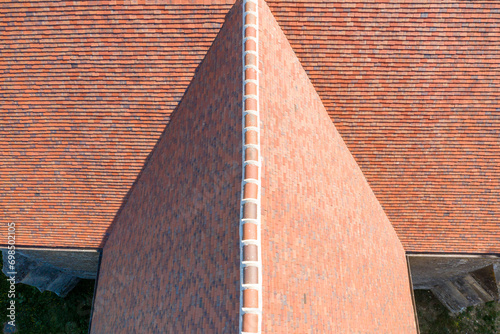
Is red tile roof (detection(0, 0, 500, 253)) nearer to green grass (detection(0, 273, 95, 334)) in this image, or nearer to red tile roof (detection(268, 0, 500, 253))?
red tile roof (detection(268, 0, 500, 253))

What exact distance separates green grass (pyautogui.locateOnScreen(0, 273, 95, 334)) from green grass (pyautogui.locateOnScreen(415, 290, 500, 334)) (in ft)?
65.0

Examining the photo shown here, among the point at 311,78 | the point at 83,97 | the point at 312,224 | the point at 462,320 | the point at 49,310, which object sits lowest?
the point at 462,320

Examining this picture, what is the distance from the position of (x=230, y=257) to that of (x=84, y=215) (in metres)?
8.03

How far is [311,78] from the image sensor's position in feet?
33.2

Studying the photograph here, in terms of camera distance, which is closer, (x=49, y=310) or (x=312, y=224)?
(x=312, y=224)

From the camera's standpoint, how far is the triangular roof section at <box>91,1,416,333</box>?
660 cm

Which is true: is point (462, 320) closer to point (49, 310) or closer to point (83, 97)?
point (83, 97)

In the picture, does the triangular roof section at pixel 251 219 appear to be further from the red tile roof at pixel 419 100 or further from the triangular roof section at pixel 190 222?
the red tile roof at pixel 419 100

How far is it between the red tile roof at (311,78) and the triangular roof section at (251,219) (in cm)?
84

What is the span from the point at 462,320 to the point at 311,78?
1643 centimetres

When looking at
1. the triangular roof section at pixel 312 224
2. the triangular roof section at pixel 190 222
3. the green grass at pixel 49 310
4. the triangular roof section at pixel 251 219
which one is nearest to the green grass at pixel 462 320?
the triangular roof section at pixel 312 224

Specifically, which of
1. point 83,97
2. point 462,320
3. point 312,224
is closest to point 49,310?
point 83,97

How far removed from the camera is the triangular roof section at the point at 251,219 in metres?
6.60

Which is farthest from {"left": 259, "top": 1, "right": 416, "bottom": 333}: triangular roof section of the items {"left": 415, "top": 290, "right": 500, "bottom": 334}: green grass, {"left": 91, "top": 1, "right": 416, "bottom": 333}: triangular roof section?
{"left": 415, "top": 290, "right": 500, "bottom": 334}: green grass
